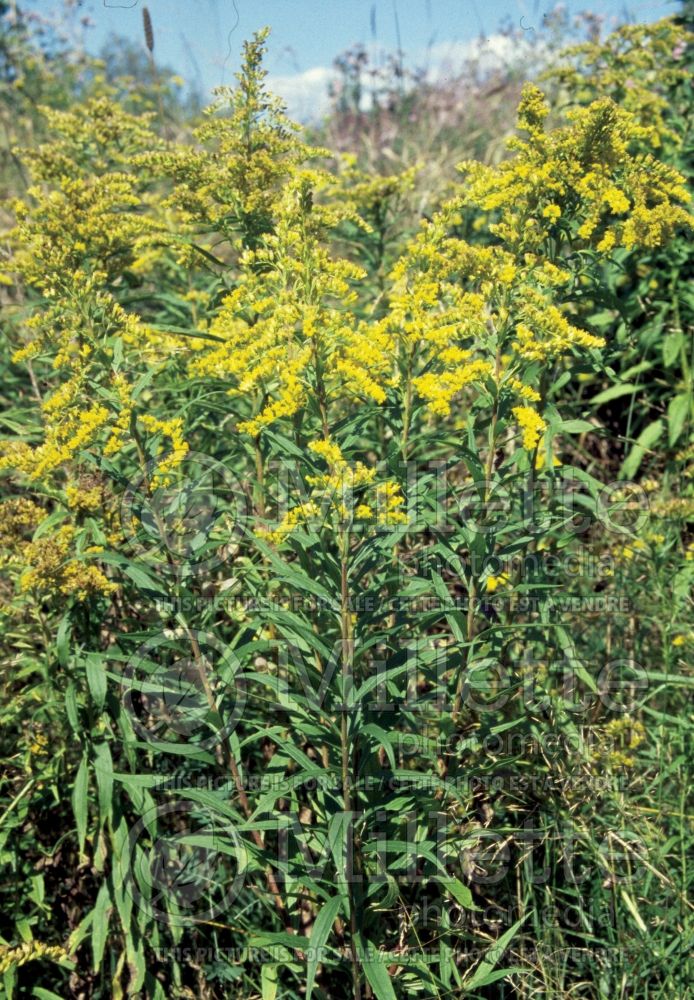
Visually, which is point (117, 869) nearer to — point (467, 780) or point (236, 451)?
point (467, 780)

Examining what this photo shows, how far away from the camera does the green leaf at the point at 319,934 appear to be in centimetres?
175

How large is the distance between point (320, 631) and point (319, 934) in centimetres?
87

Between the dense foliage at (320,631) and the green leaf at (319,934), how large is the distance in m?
0.01

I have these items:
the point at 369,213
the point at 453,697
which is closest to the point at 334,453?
the point at 453,697

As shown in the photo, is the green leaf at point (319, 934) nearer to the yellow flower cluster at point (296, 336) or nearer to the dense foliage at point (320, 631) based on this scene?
the dense foliage at point (320, 631)

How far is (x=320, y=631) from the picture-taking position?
246 cm

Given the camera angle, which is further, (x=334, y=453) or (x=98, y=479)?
(x=98, y=479)

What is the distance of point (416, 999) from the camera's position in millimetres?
2336

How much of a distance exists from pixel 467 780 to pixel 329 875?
0.49m

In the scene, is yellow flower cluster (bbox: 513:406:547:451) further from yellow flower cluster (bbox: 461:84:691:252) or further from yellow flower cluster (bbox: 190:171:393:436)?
yellow flower cluster (bbox: 461:84:691:252)
